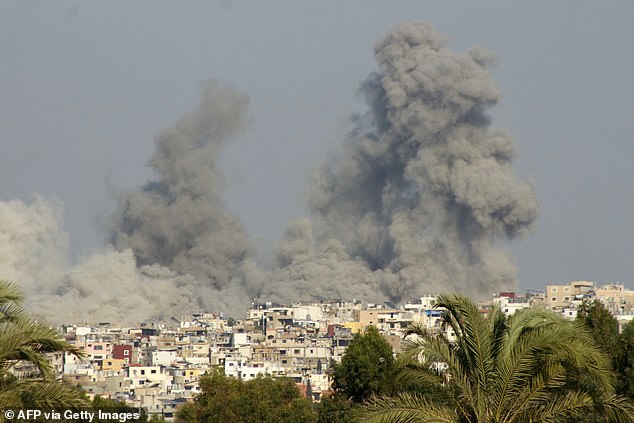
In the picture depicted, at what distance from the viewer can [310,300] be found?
82.9 metres

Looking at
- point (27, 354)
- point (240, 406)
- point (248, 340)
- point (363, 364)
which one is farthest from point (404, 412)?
point (248, 340)

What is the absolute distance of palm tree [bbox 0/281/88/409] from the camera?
12.0 meters

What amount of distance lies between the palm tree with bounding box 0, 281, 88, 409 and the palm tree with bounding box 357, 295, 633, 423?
9.23ft

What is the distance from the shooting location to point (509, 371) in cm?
1357

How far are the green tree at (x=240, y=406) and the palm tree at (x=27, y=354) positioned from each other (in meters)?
13.8

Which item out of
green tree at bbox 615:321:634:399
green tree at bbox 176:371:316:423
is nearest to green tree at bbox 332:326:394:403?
green tree at bbox 176:371:316:423

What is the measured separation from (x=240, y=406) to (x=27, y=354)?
1468cm

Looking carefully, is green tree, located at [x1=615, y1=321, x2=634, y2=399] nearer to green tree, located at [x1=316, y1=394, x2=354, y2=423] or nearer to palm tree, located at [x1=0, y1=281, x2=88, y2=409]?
green tree, located at [x1=316, y1=394, x2=354, y2=423]

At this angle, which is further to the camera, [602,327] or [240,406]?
[240,406]

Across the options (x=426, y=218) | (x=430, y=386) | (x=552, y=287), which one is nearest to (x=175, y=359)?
(x=426, y=218)

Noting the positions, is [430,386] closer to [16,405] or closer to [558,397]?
[558,397]

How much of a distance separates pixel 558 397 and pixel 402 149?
2373 inches

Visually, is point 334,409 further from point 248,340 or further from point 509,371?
point 248,340

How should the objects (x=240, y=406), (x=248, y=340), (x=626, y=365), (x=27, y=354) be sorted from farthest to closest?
(x=248, y=340)
(x=240, y=406)
(x=626, y=365)
(x=27, y=354)
